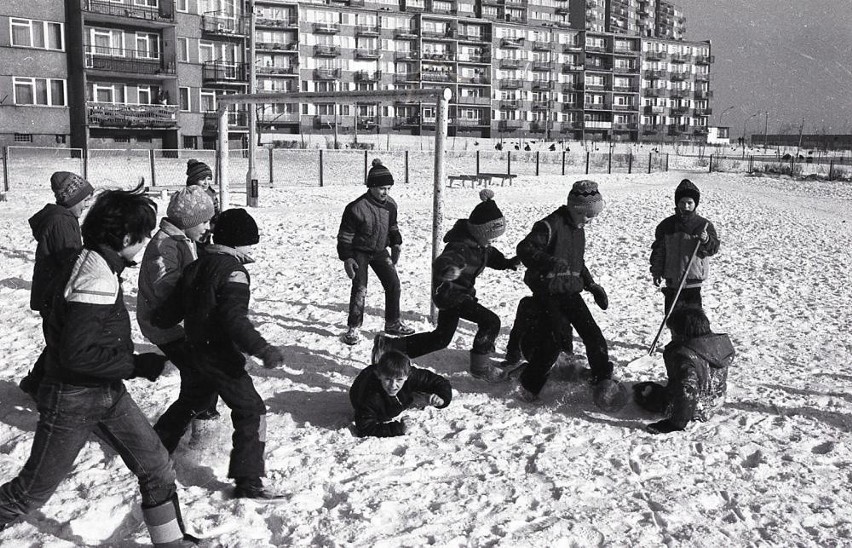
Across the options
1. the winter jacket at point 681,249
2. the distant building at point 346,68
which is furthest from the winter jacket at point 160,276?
the distant building at point 346,68

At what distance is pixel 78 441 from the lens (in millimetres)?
3186

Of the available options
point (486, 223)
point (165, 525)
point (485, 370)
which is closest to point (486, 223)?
point (486, 223)

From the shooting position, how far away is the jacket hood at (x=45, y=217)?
197 inches

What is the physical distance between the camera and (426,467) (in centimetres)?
436

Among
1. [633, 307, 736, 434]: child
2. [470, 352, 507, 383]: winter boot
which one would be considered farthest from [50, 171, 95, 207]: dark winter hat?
[633, 307, 736, 434]: child

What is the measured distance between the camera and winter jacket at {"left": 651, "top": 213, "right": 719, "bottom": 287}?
245 inches

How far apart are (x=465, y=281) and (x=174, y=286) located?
2172 millimetres

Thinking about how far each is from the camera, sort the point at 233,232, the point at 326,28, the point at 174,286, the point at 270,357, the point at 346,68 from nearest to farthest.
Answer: the point at 270,357 → the point at 233,232 → the point at 174,286 → the point at 326,28 → the point at 346,68

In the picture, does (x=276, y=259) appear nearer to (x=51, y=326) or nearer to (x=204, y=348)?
(x=204, y=348)

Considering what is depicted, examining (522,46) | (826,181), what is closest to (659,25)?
(522,46)

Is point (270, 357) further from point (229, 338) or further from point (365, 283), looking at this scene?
point (365, 283)

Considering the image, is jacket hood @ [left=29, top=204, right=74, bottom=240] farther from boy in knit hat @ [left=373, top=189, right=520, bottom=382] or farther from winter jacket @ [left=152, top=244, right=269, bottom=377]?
boy in knit hat @ [left=373, top=189, right=520, bottom=382]

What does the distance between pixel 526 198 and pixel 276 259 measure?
12264 millimetres

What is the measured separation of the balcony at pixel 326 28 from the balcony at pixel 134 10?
40694 millimetres
